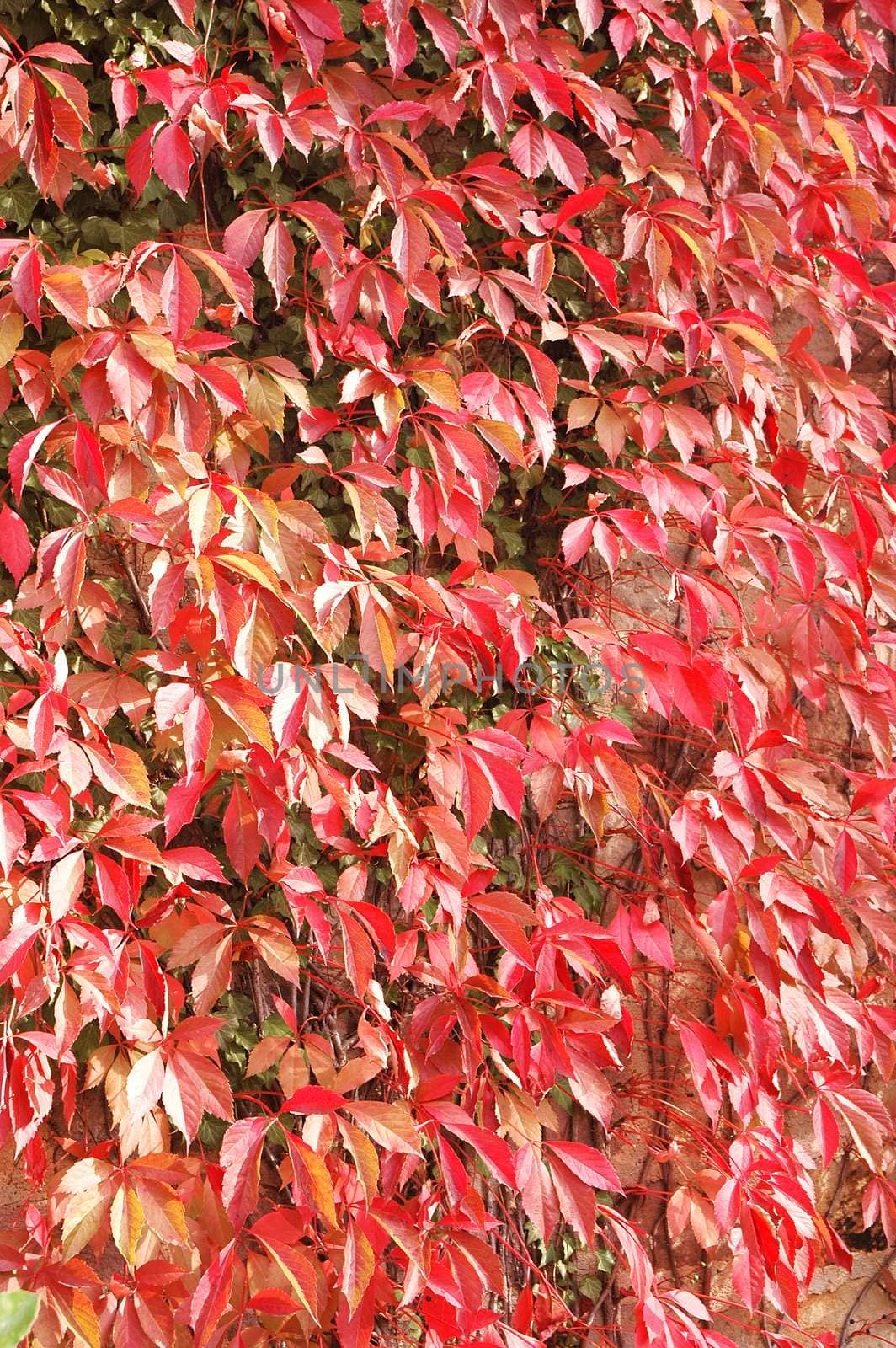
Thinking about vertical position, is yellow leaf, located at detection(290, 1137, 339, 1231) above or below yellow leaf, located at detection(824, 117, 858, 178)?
below

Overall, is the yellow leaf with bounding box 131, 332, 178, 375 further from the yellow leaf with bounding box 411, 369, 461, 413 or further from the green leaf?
the green leaf

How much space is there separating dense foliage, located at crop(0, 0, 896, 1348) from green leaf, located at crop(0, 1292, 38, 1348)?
0.64 m

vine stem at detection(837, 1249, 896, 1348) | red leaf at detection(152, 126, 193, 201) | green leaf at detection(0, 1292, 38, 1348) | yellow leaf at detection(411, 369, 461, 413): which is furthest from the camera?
vine stem at detection(837, 1249, 896, 1348)

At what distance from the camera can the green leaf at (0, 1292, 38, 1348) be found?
624 mm

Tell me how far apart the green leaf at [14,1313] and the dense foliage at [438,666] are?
2.09ft

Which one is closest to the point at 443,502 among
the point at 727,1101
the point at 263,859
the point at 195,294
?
the point at 195,294

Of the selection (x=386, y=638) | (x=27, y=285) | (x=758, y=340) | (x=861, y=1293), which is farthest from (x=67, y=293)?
(x=861, y=1293)

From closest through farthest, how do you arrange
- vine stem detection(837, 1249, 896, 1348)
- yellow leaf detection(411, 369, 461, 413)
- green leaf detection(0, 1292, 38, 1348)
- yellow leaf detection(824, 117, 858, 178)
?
green leaf detection(0, 1292, 38, 1348), yellow leaf detection(411, 369, 461, 413), yellow leaf detection(824, 117, 858, 178), vine stem detection(837, 1249, 896, 1348)

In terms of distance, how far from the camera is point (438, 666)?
4.84ft

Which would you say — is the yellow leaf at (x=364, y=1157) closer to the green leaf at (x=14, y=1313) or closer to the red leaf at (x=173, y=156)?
the green leaf at (x=14, y=1313)

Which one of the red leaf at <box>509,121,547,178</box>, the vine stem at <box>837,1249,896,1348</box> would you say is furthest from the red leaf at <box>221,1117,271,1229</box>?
the red leaf at <box>509,121,547,178</box>

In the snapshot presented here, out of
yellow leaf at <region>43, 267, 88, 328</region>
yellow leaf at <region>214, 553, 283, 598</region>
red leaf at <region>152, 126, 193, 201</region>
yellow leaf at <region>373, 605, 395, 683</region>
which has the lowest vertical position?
yellow leaf at <region>373, 605, 395, 683</region>

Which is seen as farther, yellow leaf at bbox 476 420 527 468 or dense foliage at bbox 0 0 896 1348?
yellow leaf at bbox 476 420 527 468

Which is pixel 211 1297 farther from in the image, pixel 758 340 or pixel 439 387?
pixel 758 340
